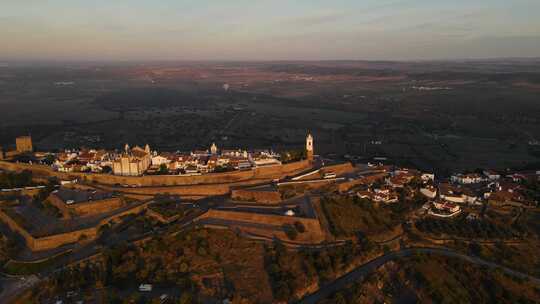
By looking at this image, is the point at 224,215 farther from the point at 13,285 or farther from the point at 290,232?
the point at 13,285

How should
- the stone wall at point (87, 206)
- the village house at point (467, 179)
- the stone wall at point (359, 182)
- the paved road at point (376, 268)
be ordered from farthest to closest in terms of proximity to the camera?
the village house at point (467, 179)
the stone wall at point (359, 182)
the stone wall at point (87, 206)
the paved road at point (376, 268)

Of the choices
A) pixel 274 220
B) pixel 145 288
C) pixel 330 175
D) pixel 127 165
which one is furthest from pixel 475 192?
pixel 127 165

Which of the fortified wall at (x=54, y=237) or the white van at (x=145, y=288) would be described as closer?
the white van at (x=145, y=288)

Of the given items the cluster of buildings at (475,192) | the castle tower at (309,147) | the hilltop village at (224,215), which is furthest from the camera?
the castle tower at (309,147)

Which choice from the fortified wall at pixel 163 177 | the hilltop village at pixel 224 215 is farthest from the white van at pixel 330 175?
the fortified wall at pixel 163 177

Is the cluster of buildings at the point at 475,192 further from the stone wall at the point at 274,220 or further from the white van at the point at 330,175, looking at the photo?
the stone wall at the point at 274,220

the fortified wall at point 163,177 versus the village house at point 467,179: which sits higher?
the fortified wall at point 163,177

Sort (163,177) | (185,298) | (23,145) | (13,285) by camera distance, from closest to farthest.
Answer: (185,298), (13,285), (163,177), (23,145)
